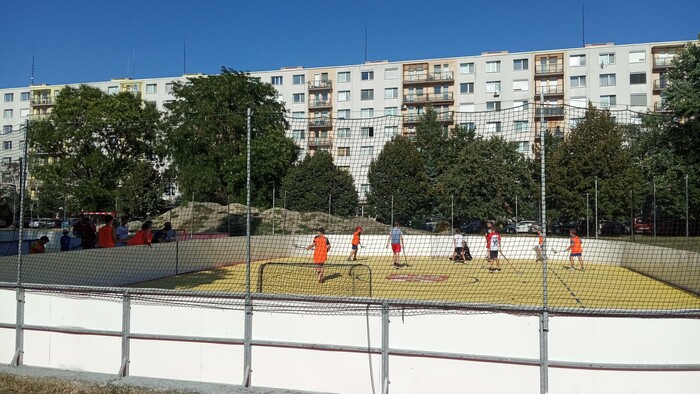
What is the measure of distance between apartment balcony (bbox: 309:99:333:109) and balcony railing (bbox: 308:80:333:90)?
139cm

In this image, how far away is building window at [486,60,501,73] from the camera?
5494 centimetres

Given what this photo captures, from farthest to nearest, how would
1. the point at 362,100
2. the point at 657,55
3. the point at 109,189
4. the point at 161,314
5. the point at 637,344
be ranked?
the point at 362,100, the point at 657,55, the point at 109,189, the point at 161,314, the point at 637,344

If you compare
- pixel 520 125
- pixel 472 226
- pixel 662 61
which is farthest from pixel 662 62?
pixel 520 125

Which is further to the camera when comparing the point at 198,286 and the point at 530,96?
the point at 530,96

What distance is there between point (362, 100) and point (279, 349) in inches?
2146

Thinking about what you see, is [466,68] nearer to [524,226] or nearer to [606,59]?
[606,59]

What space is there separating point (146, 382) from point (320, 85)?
185ft

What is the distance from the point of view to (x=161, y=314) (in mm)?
6262

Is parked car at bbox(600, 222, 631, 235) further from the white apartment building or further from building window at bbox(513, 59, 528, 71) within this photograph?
building window at bbox(513, 59, 528, 71)

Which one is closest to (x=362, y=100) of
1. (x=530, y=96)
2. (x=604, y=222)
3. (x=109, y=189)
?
(x=530, y=96)

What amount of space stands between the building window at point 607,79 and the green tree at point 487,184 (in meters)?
31.2

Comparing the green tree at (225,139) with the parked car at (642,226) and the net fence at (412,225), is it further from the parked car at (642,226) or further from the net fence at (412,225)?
the parked car at (642,226)

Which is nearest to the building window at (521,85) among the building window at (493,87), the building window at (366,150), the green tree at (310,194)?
the building window at (493,87)

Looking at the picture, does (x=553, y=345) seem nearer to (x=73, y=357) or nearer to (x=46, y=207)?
(x=73, y=357)
